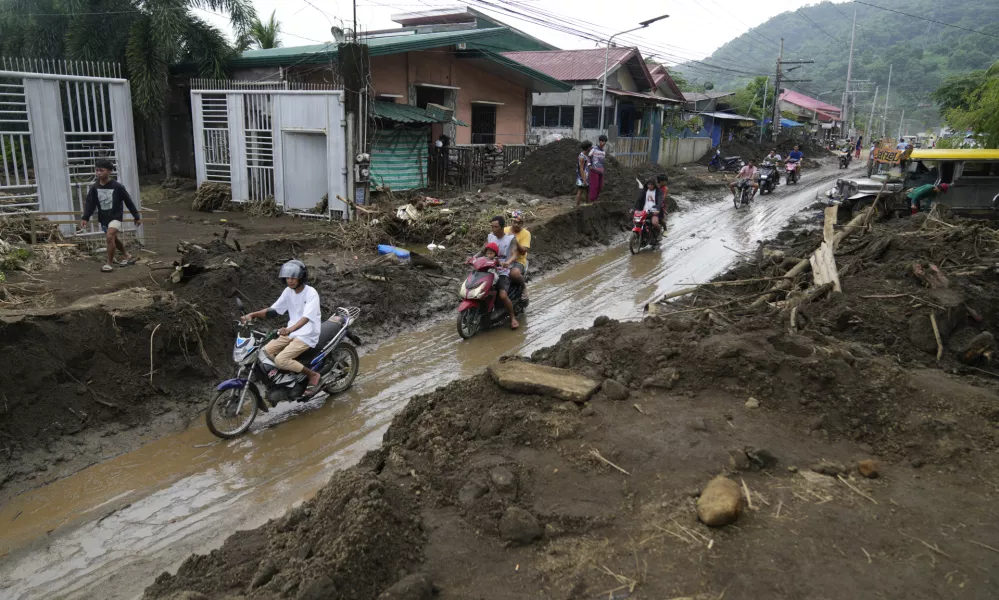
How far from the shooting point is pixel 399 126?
62.8 feet

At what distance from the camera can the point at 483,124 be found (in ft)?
83.1

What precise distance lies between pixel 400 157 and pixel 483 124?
21.8 ft

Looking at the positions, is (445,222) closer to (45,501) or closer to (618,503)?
(45,501)

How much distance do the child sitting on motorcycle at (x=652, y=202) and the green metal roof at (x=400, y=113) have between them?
7022mm

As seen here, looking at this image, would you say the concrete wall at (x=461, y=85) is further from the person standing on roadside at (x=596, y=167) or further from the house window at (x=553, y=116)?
the person standing on roadside at (x=596, y=167)

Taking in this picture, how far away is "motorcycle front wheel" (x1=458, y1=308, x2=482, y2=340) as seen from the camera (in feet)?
30.3

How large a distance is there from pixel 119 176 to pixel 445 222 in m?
6.45

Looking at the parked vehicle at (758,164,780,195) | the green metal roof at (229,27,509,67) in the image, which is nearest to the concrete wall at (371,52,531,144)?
the green metal roof at (229,27,509,67)

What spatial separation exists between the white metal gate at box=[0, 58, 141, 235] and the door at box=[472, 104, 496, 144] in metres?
14.8

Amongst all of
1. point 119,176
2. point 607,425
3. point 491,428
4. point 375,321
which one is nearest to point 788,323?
point 607,425

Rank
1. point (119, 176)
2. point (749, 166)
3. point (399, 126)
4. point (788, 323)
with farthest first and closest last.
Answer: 1. point (749, 166)
2. point (399, 126)
3. point (119, 176)
4. point (788, 323)

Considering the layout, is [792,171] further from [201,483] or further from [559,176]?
[201,483]

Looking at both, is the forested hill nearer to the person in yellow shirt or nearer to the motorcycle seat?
the person in yellow shirt

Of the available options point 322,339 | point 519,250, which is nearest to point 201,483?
point 322,339
